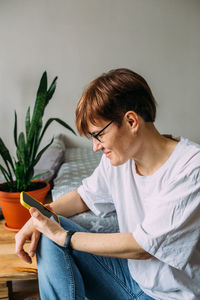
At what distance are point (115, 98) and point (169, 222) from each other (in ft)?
1.26

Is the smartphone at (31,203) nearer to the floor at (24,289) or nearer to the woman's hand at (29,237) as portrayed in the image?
the woman's hand at (29,237)

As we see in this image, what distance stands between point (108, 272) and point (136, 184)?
1.09 feet

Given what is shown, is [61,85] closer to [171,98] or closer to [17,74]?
[17,74]

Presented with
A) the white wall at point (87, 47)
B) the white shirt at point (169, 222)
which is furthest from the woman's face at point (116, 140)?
the white wall at point (87, 47)

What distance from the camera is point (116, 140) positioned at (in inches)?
35.6

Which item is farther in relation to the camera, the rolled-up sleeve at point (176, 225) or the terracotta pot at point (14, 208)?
the terracotta pot at point (14, 208)

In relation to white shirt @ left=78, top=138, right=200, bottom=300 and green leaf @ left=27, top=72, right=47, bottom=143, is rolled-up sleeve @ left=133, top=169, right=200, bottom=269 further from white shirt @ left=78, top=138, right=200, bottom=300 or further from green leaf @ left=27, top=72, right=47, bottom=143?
green leaf @ left=27, top=72, right=47, bottom=143

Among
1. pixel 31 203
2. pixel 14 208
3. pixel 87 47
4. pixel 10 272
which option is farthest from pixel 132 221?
pixel 87 47

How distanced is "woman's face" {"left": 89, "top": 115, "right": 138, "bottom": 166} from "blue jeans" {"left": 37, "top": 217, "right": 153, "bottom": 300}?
1.08ft

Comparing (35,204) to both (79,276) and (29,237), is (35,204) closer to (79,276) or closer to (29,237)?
(29,237)

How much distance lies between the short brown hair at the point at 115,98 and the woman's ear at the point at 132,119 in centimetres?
1

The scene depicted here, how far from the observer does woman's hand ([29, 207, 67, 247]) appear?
0.93 meters

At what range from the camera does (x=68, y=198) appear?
4.00 feet

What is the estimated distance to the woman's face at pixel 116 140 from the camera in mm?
896
